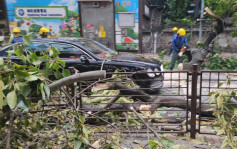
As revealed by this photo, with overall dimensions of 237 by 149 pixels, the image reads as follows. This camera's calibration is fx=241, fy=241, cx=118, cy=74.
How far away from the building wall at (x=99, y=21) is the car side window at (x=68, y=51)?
9.65 metres

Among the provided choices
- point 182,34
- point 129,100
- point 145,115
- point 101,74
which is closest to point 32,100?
point 101,74

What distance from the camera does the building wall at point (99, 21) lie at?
1627 cm

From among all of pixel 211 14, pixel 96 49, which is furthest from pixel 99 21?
pixel 96 49

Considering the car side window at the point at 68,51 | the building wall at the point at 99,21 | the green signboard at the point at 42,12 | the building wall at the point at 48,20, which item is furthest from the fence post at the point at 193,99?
the green signboard at the point at 42,12

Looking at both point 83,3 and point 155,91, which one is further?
point 83,3

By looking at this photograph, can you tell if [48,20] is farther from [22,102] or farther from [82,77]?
[82,77]

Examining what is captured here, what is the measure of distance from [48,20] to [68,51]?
11.4m

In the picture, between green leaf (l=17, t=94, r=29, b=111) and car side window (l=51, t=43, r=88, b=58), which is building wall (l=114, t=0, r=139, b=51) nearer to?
car side window (l=51, t=43, r=88, b=58)

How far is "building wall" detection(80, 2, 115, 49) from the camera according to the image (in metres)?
16.3

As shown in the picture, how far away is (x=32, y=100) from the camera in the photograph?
242cm

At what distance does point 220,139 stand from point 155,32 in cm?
1421

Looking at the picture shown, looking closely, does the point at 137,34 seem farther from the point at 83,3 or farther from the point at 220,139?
the point at 220,139

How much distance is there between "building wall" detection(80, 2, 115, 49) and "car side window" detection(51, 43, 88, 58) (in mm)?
9649

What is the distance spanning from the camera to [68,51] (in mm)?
6598
